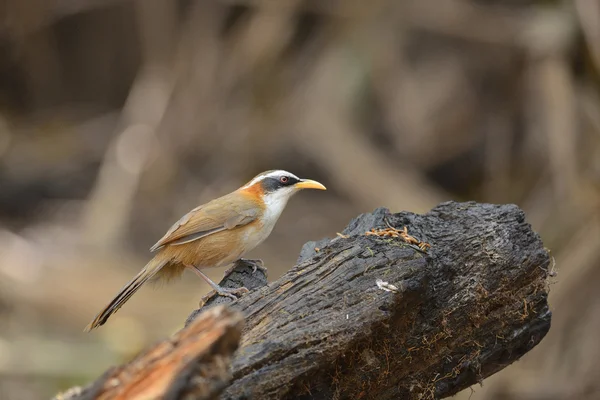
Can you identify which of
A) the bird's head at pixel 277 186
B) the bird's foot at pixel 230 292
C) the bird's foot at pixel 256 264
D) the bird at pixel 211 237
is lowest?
the bird's foot at pixel 230 292

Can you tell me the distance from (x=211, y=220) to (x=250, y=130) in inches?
321

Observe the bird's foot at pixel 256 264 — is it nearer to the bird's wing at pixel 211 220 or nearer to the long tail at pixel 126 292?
the bird's wing at pixel 211 220

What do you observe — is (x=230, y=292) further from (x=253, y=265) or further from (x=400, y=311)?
(x=400, y=311)

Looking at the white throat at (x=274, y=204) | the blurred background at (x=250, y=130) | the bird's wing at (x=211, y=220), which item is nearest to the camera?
the bird's wing at (x=211, y=220)

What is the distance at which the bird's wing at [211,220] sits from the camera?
5.22 metres

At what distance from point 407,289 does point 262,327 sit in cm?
75

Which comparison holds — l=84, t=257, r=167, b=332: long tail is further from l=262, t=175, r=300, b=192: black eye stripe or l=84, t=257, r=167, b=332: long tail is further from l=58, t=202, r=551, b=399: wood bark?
l=262, t=175, r=300, b=192: black eye stripe

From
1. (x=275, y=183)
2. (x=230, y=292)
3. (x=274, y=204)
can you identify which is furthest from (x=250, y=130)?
(x=230, y=292)

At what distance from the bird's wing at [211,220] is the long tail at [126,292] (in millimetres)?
125

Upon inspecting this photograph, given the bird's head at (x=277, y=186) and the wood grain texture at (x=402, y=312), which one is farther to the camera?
the bird's head at (x=277, y=186)

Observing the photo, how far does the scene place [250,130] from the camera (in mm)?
13352

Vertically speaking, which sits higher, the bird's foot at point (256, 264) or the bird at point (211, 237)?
the bird at point (211, 237)

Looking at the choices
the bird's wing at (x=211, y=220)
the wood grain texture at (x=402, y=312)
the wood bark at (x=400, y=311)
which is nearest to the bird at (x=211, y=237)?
the bird's wing at (x=211, y=220)

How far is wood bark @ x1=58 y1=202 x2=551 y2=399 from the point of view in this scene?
3.65 metres
